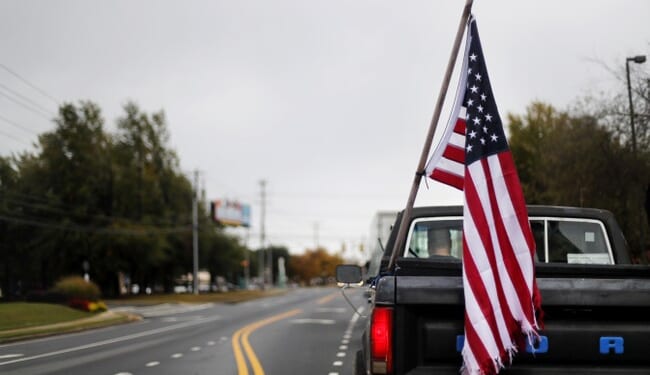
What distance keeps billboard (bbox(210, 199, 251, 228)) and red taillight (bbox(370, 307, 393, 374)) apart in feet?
274

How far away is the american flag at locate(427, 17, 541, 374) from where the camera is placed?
4.54m

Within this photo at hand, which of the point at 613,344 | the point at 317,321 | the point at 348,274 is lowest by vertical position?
the point at 317,321

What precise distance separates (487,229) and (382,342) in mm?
931

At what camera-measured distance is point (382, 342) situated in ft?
15.2

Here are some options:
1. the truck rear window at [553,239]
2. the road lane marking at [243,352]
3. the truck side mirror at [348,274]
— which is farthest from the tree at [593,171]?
the truck side mirror at [348,274]

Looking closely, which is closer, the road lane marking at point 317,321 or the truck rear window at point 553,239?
the truck rear window at point 553,239

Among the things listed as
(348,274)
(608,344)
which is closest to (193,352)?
(348,274)

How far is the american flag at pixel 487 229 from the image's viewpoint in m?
4.54

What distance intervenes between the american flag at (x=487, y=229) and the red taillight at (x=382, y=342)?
16.7 inches

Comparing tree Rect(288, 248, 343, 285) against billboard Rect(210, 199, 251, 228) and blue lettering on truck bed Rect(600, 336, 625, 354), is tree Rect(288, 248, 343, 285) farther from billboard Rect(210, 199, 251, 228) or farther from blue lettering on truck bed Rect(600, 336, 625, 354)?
blue lettering on truck bed Rect(600, 336, 625, 354)

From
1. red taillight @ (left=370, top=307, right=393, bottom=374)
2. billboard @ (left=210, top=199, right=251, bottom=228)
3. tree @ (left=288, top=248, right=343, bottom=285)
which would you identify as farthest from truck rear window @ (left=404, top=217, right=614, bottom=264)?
tree @ (left=288, top=248, right=343, bottom=285)

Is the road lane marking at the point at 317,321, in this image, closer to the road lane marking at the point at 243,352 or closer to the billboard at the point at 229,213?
the road lane marking at the point at 243,352

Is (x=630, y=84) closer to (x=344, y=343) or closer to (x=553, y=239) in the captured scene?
(x=344, y=343)

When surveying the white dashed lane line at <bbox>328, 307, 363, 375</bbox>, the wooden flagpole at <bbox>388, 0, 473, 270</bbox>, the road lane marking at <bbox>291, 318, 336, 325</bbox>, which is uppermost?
the wooden flagpole at <bbox>388, 0, 473, 270</bbox>
